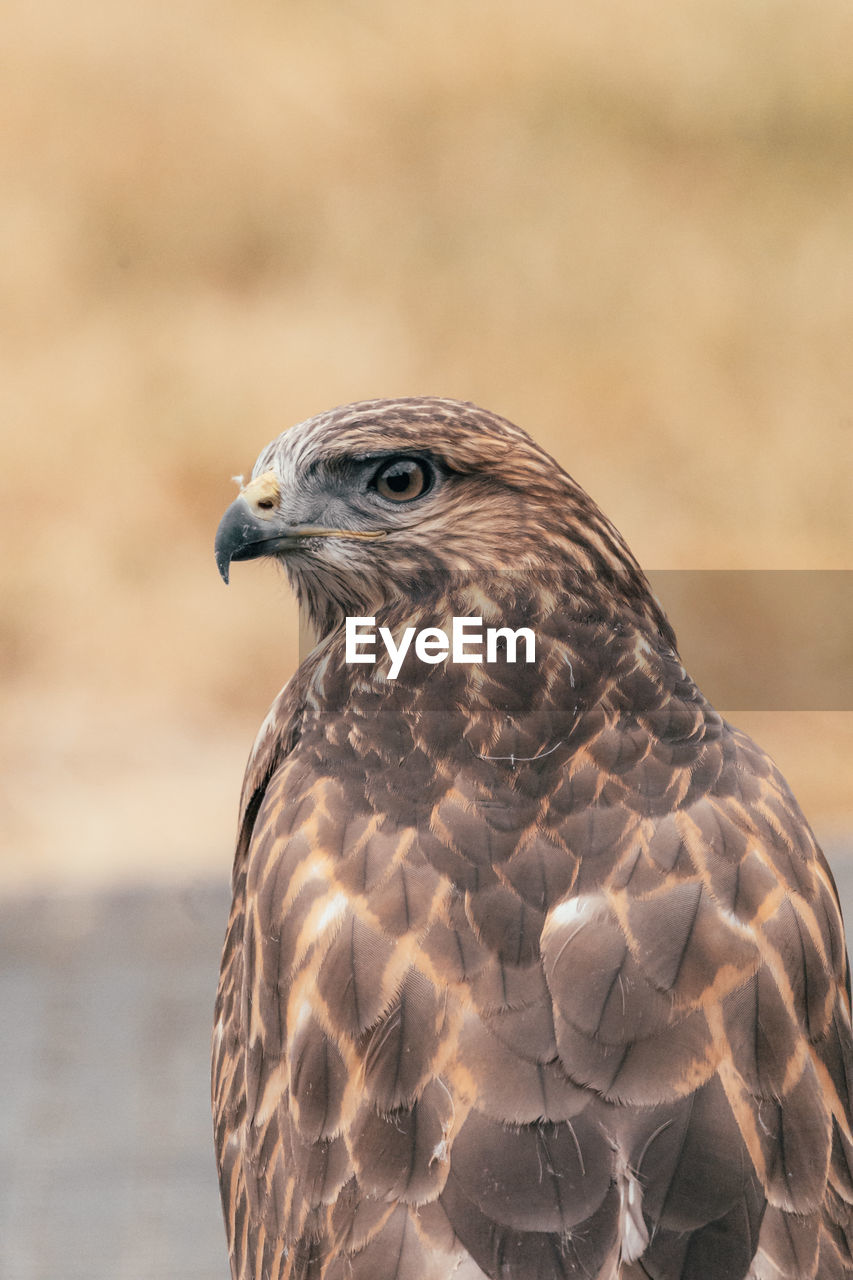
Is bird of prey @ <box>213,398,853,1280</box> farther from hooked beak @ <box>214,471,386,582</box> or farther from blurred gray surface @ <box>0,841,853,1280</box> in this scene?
blurred gray surface @ <box>0,841,853,1280</box>

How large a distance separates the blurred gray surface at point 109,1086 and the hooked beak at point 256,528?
1974 millimetres

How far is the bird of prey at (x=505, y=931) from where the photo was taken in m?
1.29

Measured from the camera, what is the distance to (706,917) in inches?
55.3

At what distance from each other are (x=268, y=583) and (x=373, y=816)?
3327mm

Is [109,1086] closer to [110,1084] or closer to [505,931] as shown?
[110,1084]

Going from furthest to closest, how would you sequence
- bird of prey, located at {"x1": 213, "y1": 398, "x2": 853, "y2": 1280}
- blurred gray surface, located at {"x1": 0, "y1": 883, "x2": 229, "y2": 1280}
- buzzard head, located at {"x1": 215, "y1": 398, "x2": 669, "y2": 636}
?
blurred gray surface, located at {"x1": 0, "y1": 883, "x2": 229, "y2": 1280} < buzzard head, located at {"x1": 215, "y1": 398, "x2": 669, "y2": 636} < bird of prey, located at {"x1": 213, "y1": 398, "x2": 853, "y2": 1280}

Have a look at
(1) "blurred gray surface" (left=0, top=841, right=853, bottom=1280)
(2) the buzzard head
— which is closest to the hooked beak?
(2) the buzzard head

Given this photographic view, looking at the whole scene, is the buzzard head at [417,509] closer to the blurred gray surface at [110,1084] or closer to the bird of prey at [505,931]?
the bird of prey at [505,931]

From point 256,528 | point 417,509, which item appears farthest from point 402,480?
point 256,528

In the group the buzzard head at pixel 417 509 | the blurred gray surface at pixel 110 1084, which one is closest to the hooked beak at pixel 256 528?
the buzzard head at pixel 417 509

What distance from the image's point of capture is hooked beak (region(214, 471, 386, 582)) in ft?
5.76

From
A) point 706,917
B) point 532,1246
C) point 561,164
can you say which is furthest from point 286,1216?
point 561,164

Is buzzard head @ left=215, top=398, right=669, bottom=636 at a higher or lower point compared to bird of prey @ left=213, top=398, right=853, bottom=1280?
higher

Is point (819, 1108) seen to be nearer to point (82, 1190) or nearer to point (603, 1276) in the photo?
point (603, 1276)
